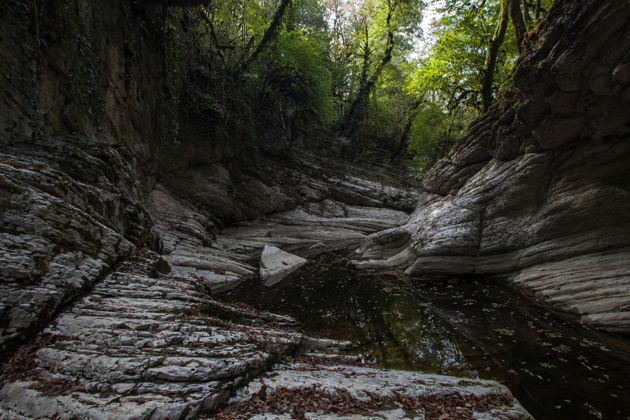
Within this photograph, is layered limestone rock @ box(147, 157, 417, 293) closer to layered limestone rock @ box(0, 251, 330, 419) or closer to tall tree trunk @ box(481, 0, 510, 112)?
layered limestone rock @ box(0, 251, 330, 419)

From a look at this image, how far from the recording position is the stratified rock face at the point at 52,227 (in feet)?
10.4

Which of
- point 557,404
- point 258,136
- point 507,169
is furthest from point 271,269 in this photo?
point 258,136

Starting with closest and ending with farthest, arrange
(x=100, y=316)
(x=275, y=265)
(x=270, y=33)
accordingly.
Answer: (x=100, y=316) → (x=275, y=265) → (x=270, y=33)

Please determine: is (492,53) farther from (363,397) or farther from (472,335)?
(363,397)

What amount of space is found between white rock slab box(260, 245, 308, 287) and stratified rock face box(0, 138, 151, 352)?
427 cm

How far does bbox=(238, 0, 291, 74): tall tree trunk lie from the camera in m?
15.2

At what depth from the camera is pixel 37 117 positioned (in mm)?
5895

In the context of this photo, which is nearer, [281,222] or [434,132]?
[281,222]

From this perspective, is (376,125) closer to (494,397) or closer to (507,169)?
(507,169)

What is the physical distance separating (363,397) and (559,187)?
8.93 meters

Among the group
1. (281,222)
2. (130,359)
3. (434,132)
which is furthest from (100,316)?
(434,132)

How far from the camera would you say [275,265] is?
10.8 metres

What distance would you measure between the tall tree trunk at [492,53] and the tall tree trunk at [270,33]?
10068 millimetres

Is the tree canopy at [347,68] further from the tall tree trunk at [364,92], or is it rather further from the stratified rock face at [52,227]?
the stratified rock face at [52,227]
